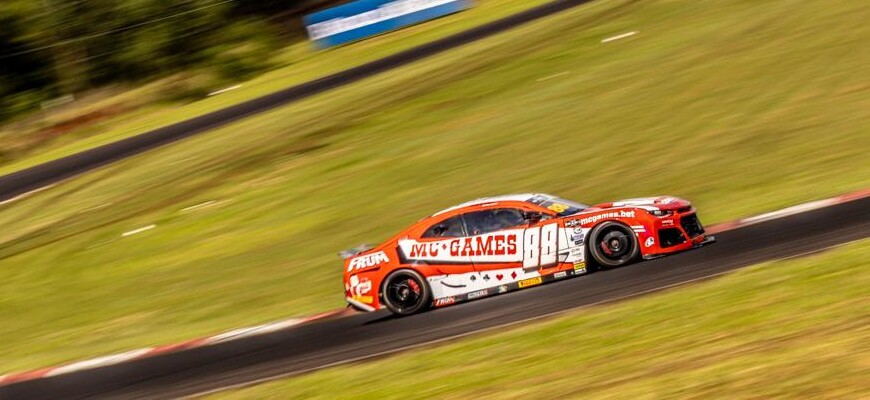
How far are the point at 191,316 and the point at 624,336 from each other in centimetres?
852

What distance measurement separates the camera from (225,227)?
21078 mm

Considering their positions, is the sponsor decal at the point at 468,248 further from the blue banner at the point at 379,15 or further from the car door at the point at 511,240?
the blue banner at the point at 379,15

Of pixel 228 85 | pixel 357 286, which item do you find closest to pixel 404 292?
pixel 357 286

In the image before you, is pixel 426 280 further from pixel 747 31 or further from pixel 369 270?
pixel 747 31

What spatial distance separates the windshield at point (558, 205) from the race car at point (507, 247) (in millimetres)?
12

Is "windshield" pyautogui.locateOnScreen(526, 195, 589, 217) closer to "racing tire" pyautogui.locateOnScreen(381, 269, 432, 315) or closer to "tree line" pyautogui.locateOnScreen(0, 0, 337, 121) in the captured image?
"racing tire" pyautogui.locateOnScreen(381, 269, 432, 315)

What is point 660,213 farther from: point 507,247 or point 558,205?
point 507,247

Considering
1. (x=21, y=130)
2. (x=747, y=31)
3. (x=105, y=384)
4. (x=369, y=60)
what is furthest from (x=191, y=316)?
(x=21, y=130)

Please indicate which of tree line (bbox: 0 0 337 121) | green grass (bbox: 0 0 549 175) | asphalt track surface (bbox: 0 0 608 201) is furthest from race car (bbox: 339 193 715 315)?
tree line (bbox: 0 0 337 121)

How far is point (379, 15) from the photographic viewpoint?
37.4 meters

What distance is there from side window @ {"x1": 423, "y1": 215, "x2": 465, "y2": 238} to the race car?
0.01 metres

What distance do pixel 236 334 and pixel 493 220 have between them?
146 inches

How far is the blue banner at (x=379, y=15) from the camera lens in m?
37.3

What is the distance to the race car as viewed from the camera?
13.1 m
